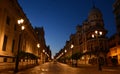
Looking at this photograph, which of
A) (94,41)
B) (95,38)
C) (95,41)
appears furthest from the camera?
(94,41)

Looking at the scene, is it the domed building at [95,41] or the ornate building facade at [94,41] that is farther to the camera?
the domed building at [95,41]

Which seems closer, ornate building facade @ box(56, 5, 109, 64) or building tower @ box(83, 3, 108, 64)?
ornate building facade @ box(56, 5, 109, 64)

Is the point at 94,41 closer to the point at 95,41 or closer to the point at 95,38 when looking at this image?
the point at 95,41

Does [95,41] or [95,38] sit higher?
[95,38]

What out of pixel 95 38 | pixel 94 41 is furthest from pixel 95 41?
pixel 95 38

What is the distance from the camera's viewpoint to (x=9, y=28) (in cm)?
2794

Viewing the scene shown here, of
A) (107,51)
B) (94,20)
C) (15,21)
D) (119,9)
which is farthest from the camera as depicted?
(94,20)

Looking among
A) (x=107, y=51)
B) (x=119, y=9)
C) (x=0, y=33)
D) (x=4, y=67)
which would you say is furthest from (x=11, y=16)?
(x=107, y=51)

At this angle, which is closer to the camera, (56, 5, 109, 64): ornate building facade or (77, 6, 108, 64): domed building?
(56, 5, 109, 64): ornate building facade

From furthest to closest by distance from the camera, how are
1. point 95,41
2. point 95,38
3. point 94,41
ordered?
point 94,41, point 95,41, point 95,38

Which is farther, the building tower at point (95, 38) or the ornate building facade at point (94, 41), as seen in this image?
the building tower at point (95, 38)

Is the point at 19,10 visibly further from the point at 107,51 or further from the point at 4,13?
the point at 107,51

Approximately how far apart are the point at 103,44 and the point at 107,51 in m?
3.54

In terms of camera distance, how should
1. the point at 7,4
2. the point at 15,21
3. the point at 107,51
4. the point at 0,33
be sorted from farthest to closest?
1. the point at 107,51
2. the point at 15,21
3. the point at 7,4
4. the point at 0,33
